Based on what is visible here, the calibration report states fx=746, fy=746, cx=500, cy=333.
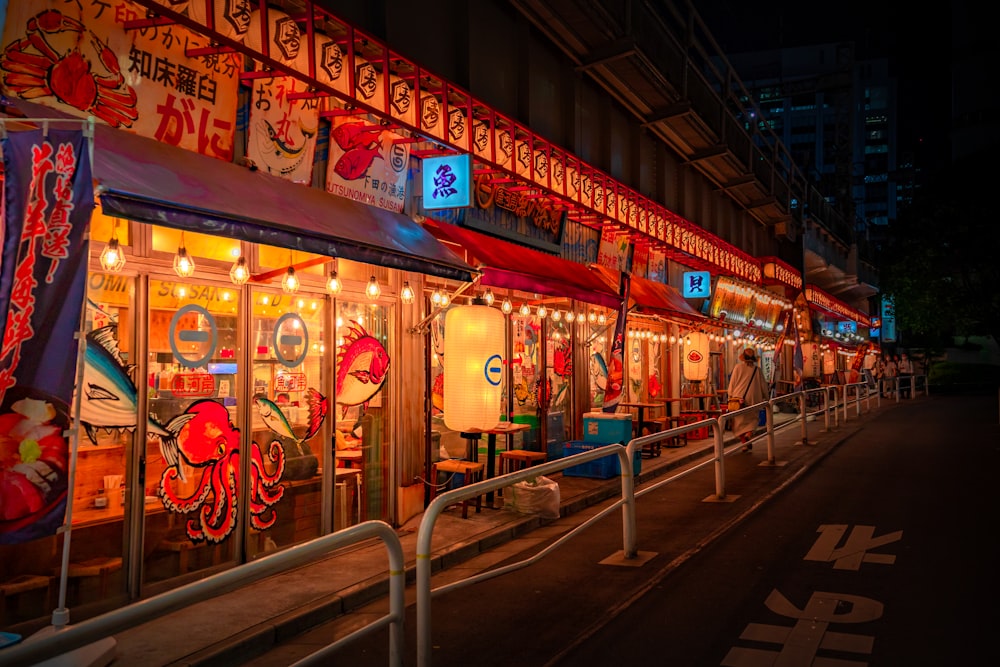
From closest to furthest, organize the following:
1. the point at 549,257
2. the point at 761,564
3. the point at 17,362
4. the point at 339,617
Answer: the point at 17,362
the point at 339,617
the point at 761,564
the point at 549,257

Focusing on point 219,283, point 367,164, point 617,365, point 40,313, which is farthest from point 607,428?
point 40,313

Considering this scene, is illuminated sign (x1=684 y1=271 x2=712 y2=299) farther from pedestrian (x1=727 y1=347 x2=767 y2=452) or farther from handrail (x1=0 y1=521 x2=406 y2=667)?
handrail (x1=0 y1=521 x2=406 y2=667)

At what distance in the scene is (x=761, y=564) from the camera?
307 inches

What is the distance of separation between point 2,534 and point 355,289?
534cm

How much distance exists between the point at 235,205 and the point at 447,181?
4.52 m

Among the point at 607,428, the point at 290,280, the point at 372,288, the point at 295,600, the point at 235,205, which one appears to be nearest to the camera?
the point at 235,205

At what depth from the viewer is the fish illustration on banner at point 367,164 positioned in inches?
374

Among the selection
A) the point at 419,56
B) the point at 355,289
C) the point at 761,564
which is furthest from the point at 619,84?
the point at 761,564

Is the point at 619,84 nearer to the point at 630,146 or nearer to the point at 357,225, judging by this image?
the point at 630,146

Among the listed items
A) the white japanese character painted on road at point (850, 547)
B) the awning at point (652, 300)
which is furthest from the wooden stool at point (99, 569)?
the awning at point (652, 300)

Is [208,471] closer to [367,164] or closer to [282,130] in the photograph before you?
[282,130]

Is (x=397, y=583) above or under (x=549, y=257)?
under

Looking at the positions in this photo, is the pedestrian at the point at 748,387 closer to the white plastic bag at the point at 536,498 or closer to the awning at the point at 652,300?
the awning at the point at 652,300

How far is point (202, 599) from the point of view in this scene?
10.2 feet
